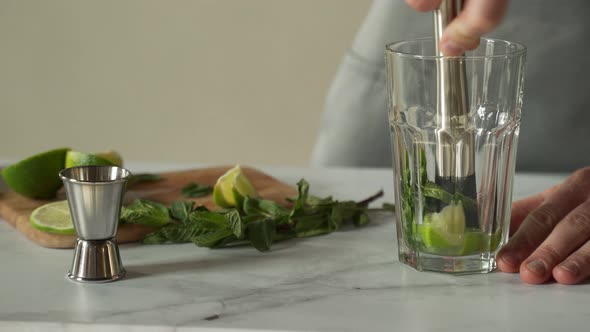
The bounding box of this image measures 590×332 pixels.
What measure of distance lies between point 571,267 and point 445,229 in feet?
0.48

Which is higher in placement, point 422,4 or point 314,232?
point 422,4

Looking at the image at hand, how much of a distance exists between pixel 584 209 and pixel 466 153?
198 millimetres

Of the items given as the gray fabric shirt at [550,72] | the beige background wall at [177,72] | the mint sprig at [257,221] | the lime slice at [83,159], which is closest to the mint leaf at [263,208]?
the mint sprig at [257,221]

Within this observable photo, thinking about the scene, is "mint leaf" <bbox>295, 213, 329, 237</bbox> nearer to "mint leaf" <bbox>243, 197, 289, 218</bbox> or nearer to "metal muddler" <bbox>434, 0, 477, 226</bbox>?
"mint leaf" <bbox>243, 197, 289, 218</bbox>

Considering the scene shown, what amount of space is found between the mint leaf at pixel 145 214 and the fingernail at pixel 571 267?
51 cm

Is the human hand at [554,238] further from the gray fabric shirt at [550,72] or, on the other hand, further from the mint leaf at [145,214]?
the gray fabric shirt at [550,72]

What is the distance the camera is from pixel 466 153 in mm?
1005

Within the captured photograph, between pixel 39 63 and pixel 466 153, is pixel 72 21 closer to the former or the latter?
pixel 39 63

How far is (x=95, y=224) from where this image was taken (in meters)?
0.98

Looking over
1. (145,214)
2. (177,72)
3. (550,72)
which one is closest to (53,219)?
(145,214)

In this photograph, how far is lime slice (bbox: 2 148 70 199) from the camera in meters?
1.28

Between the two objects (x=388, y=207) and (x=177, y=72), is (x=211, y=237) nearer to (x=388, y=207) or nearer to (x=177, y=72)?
(x=388, y=207)

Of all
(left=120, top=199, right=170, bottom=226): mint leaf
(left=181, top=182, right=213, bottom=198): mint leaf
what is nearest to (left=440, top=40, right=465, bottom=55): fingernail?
(left=120, top=199, right=170, bottom=226): mint leaf

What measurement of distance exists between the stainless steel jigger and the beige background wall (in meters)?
2.02
